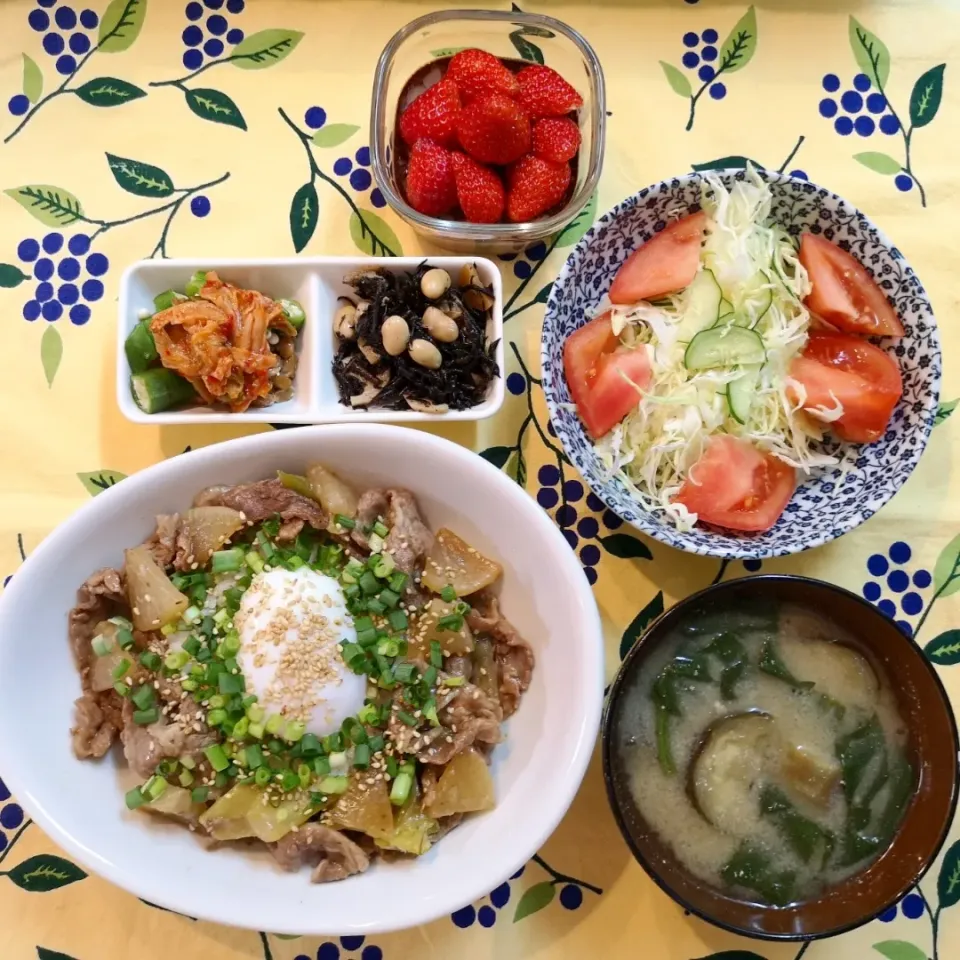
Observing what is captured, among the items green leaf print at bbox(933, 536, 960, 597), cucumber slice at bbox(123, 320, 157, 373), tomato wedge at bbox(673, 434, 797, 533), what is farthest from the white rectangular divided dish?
green leaf print at bbox(933, 536, 960, 597)

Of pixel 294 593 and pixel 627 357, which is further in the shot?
pixel 627 357

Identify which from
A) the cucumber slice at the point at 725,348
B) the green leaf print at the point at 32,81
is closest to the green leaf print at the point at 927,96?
the cucumber slice at the point at 725,348

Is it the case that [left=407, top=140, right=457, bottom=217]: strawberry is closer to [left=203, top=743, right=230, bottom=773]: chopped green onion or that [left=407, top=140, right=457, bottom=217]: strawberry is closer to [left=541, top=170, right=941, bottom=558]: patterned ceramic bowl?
[left=541, top=170, right=941, bottom=558]: patterned ceramic bowl

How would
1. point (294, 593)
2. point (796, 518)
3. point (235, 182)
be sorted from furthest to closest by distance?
1. point (235, 182)
2. point (796, 518)
3. point (294, 593)

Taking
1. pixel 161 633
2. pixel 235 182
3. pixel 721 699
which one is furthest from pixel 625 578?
pixel 235 182

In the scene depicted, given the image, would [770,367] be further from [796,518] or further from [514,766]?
[514,766]

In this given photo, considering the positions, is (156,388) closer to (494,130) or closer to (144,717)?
(144,717)
